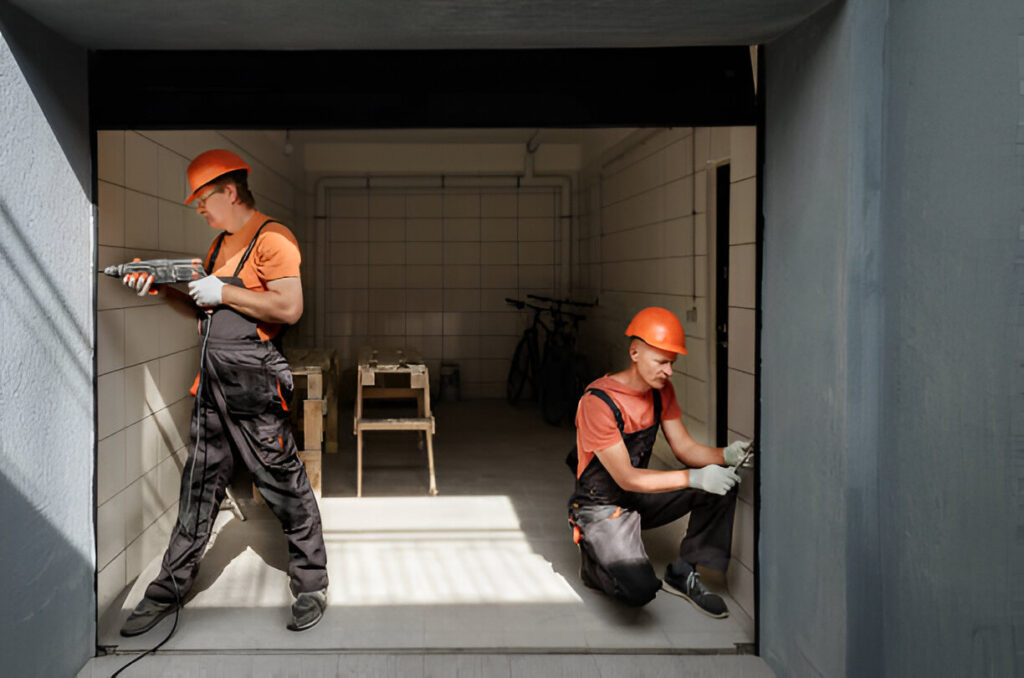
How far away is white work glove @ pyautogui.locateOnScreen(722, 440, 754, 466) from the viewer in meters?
2.59

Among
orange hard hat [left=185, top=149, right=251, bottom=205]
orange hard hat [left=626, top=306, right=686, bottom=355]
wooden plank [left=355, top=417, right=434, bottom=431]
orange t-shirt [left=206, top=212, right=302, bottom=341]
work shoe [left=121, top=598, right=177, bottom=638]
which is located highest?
orange hard hat [left=185, top=149, right=251, bottom=205]

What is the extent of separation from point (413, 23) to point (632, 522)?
1.79 m

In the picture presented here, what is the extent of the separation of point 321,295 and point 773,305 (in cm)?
591

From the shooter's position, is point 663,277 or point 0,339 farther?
point 663,277

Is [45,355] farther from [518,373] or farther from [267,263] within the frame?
[518,373]

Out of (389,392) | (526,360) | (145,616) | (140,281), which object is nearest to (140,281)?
(140,281)

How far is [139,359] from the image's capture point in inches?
119

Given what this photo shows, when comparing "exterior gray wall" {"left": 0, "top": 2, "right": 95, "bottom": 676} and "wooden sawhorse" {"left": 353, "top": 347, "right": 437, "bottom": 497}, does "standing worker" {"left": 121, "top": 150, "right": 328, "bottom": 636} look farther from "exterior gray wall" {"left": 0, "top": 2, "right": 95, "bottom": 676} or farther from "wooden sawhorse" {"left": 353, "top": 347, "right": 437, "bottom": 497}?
"wooden sawhorse" {"left": 353, "top": 347, "right": 437, "bottom": 497}

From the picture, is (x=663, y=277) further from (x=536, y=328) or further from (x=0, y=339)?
(x=0, y=339)

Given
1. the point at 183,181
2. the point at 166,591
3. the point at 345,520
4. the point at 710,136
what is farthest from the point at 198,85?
the point at 710,136

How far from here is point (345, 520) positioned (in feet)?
12.4

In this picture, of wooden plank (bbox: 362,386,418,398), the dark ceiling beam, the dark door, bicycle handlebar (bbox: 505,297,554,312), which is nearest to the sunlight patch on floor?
wooden plank (bbox: 362,386,418,398)

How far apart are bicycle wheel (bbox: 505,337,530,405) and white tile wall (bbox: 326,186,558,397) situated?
0.59 ft

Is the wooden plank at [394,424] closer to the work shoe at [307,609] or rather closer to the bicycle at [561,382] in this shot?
the work shoe at [307,609]
